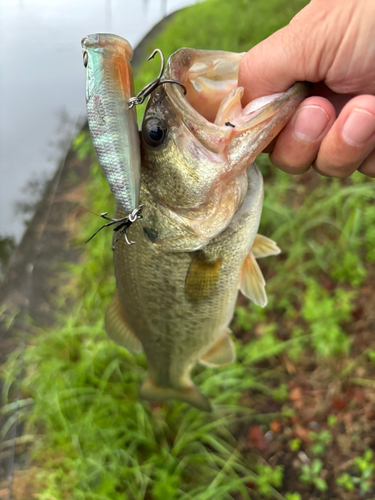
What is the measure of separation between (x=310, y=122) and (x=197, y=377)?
83.4 inches

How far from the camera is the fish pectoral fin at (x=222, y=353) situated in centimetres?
182

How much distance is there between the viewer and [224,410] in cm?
254

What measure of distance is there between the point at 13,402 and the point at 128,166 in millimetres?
3155

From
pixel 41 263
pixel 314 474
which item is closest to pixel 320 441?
pixel 314 474

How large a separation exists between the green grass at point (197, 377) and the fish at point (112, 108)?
2.12 metres

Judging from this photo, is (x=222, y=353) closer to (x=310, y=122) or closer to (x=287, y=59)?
(x=310, y=122)

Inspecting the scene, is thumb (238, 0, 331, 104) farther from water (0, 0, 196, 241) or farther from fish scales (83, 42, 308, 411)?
water (0, 0, 196, 241)

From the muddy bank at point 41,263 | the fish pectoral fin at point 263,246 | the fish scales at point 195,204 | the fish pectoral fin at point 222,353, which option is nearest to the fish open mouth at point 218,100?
the fish scales at point 195,204

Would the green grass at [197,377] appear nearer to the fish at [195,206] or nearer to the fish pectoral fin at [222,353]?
the fish pectoral fin at [222,353]

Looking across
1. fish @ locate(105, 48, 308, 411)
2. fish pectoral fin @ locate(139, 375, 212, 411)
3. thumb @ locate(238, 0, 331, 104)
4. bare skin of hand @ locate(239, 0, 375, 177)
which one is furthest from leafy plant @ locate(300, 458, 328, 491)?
thumb @ locate(238, 0, 331, 104)

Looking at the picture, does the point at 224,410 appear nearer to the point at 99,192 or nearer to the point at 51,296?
the point at 51,296

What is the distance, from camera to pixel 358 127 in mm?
1083

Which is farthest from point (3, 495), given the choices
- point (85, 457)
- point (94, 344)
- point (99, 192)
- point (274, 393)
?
point (99, 192)

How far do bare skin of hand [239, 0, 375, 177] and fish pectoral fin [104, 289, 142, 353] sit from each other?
1029 mm
